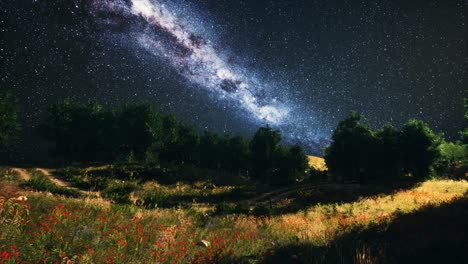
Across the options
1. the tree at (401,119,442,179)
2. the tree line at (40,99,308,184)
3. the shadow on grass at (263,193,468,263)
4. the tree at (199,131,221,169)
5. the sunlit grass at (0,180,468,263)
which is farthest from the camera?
the tree at (199,131,221,169)

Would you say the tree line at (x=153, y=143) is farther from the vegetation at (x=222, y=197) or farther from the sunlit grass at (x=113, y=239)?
the sunlit grass at (x=113, y=239)

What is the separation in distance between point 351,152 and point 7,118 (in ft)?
187

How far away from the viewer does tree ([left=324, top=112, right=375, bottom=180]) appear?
1671 inches

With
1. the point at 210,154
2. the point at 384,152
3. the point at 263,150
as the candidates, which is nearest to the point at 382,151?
the point at 384,152

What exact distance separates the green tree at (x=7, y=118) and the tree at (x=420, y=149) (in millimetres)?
62664

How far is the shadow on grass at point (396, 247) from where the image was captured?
6098 millimetres

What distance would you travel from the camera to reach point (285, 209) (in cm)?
2066

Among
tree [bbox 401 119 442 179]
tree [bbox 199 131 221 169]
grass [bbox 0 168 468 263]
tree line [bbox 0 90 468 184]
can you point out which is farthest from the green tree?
tree [bbox 401 119 442 179]

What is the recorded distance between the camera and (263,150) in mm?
56656

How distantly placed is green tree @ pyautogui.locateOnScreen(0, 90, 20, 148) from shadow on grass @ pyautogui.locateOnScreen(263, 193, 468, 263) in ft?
181

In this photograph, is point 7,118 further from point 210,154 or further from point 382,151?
point 382,151

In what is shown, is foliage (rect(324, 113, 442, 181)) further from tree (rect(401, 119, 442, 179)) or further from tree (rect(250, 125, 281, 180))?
tree (rect(250, 125, 281, 180))

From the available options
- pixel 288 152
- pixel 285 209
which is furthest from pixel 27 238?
pixel 288 152

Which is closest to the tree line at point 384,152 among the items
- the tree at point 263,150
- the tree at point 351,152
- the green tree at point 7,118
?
the tree at point 351,152
